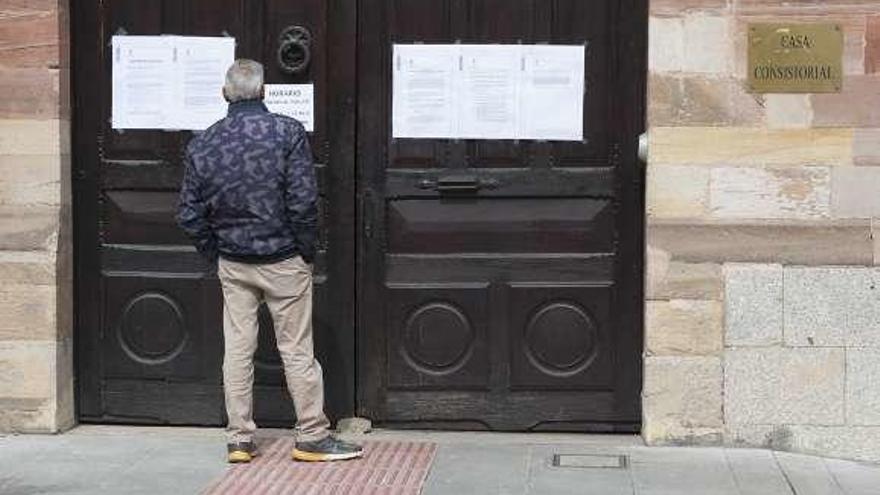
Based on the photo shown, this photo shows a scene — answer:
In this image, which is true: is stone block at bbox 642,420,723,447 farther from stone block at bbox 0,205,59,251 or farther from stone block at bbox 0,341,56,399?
stone block at bbox 0,205,59,251

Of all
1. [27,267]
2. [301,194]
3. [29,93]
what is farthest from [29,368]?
[301,194]

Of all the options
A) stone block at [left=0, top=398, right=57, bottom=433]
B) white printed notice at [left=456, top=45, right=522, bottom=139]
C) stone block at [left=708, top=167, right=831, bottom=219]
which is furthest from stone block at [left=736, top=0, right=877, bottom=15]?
stone block at [left=0, top=398, right=57, bottom=433]

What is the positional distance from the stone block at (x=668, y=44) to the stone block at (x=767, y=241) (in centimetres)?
78

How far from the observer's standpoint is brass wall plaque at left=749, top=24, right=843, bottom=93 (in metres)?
6.02

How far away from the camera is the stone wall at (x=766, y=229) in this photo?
6023 mm

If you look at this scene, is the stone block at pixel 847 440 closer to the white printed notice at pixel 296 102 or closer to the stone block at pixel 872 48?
the stone block at pixel 872 48

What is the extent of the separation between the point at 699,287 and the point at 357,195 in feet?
6.02

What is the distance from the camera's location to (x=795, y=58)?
19.8 ft

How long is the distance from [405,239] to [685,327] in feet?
4.98

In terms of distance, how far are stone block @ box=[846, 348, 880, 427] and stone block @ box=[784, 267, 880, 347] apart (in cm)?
6

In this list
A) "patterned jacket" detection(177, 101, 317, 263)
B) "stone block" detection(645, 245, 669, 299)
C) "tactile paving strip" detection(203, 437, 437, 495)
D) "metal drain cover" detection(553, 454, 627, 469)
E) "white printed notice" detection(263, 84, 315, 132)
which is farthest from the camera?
"white printed notice" detection(263, 84, 315, 132)

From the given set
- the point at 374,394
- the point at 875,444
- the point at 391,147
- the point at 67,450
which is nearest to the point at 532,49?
the point at 391,147

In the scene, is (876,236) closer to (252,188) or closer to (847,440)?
(847,440)

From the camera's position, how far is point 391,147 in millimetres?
6465
